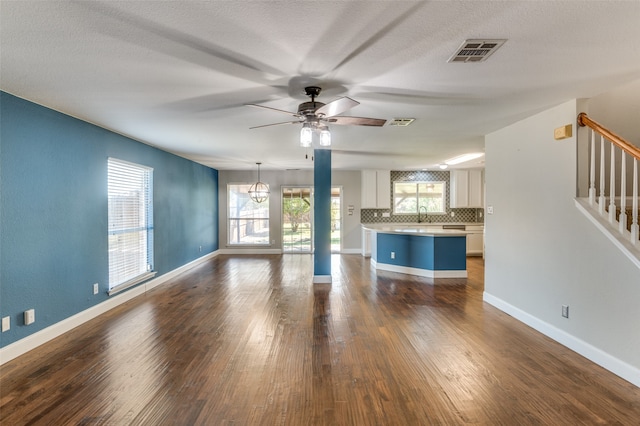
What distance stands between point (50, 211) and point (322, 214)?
3754 millimetres

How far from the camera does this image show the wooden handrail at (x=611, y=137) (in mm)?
2430

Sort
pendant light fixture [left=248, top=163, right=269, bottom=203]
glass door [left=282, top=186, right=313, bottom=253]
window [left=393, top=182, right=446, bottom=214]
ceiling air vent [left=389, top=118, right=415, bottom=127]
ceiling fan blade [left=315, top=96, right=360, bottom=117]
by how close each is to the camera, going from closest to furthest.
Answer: ceiling fan blade [left=315, top=96, right=360, bottom=117], ceiling air vent [left=389, top=118, right=415, bottom=127], pendant light fixture [left=248, top=163, right=269, bottom=203], window [left=393, top=182, right=446, bottom=214], glass door [left=282, top=186, right=313, bottom=253]

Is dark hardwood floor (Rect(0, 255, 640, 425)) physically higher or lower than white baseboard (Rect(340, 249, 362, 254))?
lower

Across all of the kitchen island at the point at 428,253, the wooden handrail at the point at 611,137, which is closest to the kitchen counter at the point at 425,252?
the kitchen island at the point at 428,253

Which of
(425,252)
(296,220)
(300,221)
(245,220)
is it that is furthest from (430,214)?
(245,220)

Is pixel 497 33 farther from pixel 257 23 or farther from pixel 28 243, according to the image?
pixel 28 243

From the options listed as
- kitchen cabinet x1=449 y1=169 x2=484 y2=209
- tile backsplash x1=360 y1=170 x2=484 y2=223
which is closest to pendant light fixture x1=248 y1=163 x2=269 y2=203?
tile backsplash x1=360 y1=170 x2=484 y2=223

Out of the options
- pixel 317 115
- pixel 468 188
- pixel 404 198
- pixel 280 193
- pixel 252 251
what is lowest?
pixel 252 251

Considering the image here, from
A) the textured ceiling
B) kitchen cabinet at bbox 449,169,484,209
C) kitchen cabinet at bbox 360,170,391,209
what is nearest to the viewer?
the textured ceiling

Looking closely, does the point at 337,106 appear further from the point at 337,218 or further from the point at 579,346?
the point at 337,218

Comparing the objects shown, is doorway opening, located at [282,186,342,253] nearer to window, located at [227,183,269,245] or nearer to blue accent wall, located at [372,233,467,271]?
window, located at [227,183,269,245]

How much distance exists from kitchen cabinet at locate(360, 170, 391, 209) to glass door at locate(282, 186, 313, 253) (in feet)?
5.43

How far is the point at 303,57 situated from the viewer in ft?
6.95

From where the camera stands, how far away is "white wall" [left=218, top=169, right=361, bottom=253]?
28.9ft
